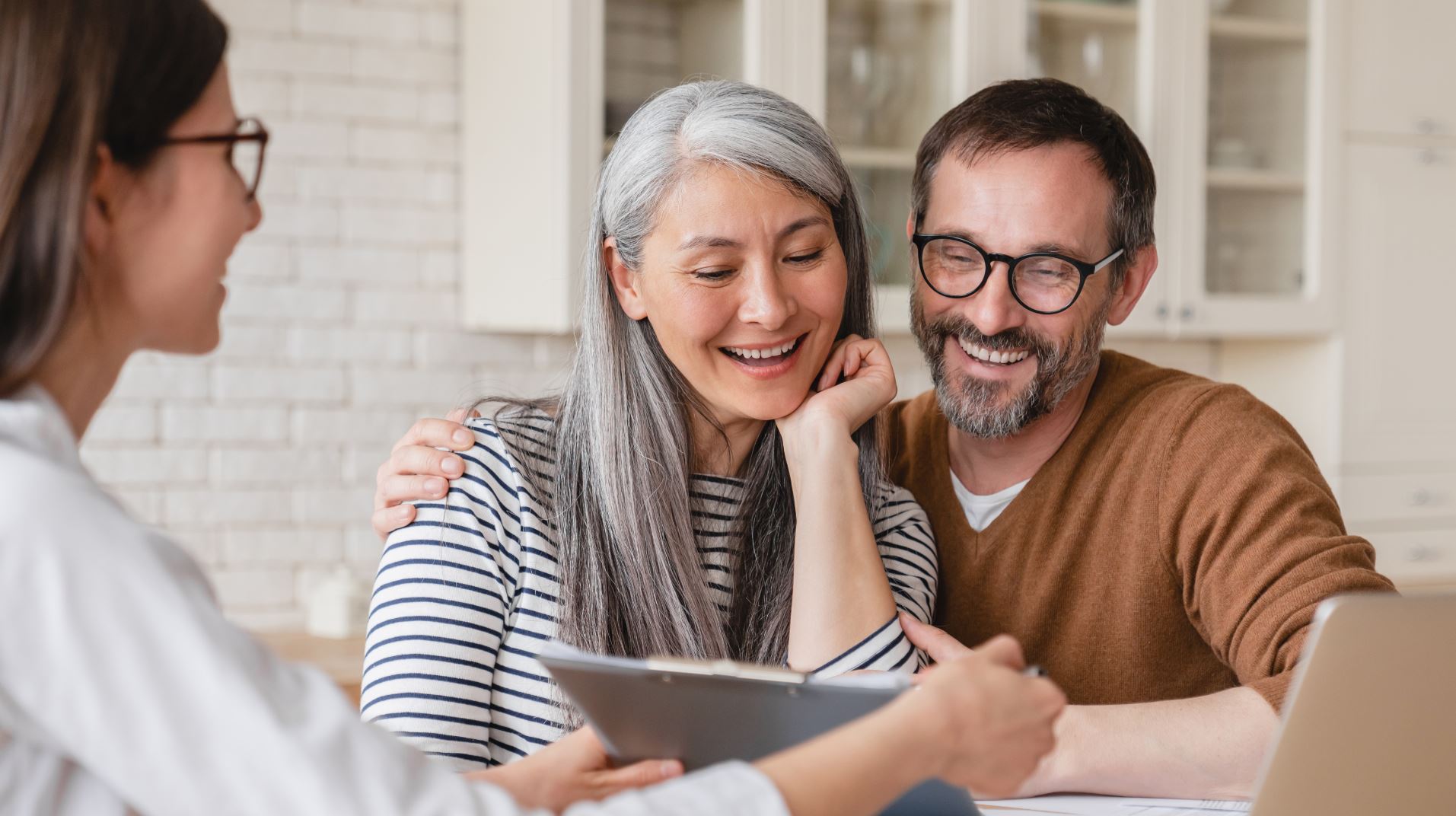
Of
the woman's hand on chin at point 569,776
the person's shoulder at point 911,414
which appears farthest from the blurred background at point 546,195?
the woman's hand on chin at point 569,776

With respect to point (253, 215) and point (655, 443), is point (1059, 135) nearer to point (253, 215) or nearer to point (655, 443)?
point (655, 443)

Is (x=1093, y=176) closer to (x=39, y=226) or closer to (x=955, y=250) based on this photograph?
(x=955, y=250)

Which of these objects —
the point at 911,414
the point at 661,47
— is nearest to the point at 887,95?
the point at 661,47

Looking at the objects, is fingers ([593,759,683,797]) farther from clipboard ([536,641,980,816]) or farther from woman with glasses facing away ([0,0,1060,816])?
woman with glasses facing away ([0,0,1060,816])

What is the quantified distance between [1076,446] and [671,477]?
0.55 m

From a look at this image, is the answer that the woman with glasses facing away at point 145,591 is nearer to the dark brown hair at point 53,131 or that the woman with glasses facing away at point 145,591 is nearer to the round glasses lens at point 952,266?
the dark brown hair at point 53,131

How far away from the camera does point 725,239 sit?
152 centimetres

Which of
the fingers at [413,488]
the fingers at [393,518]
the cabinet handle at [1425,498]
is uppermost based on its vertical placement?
the fingers at [413,488]

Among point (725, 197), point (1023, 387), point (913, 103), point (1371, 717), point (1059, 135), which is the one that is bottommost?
point (1371, 717)

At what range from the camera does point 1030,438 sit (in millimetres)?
1859

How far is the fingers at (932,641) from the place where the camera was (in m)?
1.50

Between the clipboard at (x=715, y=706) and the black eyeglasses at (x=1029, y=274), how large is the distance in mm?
896

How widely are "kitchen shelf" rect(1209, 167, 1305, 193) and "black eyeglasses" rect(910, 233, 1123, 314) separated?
169 centimetres

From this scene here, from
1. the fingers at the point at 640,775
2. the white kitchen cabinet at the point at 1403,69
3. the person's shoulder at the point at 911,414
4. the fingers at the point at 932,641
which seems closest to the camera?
the fingers at the point at 640,775
